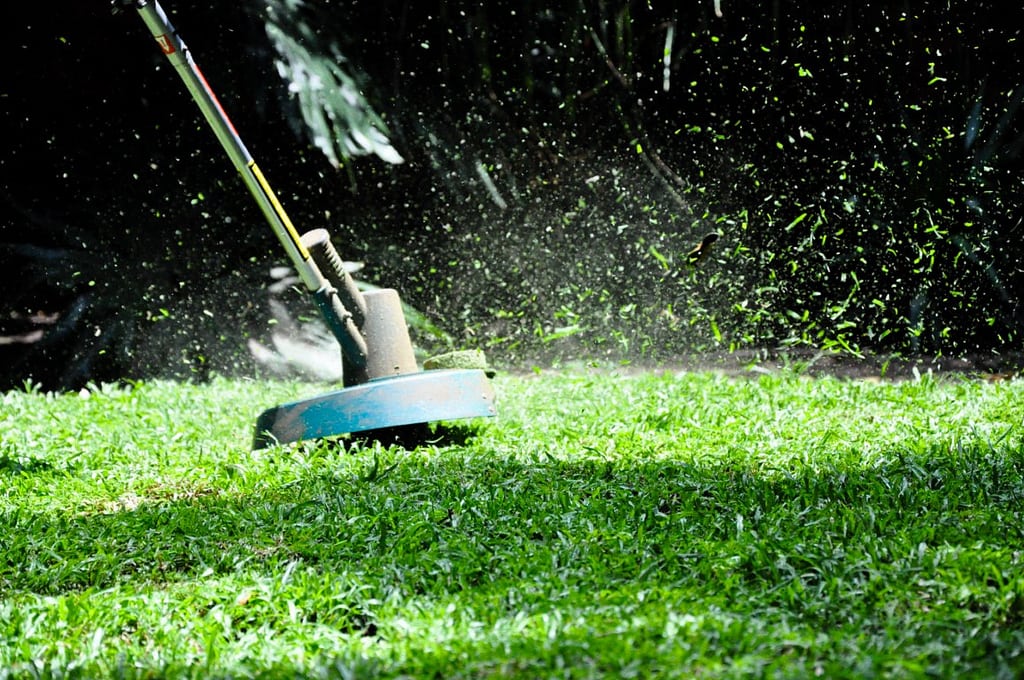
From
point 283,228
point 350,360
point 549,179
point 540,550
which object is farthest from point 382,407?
point 549,179

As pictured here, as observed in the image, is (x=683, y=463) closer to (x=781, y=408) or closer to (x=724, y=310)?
(x=781, y=408)

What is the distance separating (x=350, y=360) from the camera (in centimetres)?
378

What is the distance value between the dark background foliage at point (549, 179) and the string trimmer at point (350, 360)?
2.33 m

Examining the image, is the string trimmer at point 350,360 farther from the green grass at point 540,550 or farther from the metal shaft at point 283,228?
the green grass at point 540,550

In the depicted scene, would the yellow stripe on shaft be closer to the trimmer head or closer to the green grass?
the trimmer head

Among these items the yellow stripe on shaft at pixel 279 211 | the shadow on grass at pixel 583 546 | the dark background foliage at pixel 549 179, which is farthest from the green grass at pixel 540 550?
the dark background foliage at pixel 549 179

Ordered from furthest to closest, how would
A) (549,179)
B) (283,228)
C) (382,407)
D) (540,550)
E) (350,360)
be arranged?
(549,179) < (350,360) < (283,228) < (382,407) < (540,550)

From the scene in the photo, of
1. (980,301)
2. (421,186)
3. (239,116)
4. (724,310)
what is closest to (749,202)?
(724,310)

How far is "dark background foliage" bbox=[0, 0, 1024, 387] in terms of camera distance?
19.0ft

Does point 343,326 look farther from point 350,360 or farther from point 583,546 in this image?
point 583,546

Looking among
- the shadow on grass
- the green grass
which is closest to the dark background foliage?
the green grass

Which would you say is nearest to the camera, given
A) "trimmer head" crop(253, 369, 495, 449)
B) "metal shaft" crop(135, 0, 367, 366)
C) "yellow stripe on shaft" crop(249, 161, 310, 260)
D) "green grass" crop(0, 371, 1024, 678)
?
"green grass" crop(0, 371, 1024, 678)

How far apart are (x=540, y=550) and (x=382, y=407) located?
112 centimetres

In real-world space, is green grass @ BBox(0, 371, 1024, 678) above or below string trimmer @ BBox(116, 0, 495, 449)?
below
